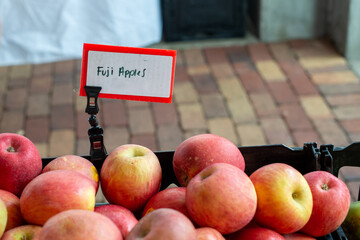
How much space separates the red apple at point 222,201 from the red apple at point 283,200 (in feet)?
0.13

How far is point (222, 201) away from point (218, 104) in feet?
6.31

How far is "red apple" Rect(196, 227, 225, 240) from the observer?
82 centimetres

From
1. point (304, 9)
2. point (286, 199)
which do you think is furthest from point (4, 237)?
point (304, 9)

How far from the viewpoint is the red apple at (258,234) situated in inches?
34.6

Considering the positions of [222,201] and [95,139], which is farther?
[95,139]

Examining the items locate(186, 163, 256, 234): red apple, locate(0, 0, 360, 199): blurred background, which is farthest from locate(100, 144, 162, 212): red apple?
locate(0, 0, 360, 199): blurred background

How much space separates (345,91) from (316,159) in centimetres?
189

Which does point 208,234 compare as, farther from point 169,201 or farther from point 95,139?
point 95,139

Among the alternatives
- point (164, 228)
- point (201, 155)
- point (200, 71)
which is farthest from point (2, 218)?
point (200, 71)

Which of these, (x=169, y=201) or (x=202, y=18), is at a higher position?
(x=169, y=201)

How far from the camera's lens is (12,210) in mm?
913

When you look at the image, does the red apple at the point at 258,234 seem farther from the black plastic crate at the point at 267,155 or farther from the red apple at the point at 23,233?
the red apple at the point at 23,233

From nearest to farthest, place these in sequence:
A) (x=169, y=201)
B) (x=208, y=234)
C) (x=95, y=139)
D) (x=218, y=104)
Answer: (x=208, y=234) → (x=169, y=201) → (x=95, y=139) → (x=218, y=104)

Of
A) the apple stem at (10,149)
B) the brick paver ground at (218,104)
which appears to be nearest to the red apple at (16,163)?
the apple stem at (10,149)
